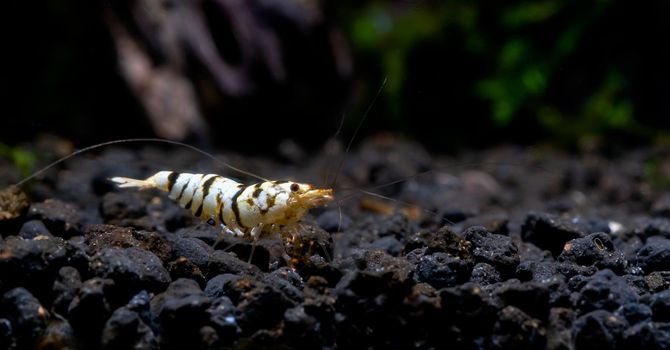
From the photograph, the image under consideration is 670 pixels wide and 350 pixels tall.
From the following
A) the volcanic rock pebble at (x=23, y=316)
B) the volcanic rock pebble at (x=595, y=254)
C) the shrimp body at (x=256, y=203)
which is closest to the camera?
the volcanic rock pebble at (x=23, y=316)

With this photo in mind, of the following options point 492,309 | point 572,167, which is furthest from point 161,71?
point 492,309

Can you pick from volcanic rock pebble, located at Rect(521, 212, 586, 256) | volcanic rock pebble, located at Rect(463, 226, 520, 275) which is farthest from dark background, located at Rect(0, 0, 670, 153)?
volcanic rock pebble, located at Rect(463, 226, 520, 275)

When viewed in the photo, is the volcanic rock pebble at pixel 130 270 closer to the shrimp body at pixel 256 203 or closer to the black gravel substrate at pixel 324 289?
the black gravel substrate at pixel 324 289

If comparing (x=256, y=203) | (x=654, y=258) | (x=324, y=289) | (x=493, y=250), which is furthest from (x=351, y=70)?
(x=324, y=289)

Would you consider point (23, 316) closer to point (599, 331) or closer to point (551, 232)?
point (599, 331)

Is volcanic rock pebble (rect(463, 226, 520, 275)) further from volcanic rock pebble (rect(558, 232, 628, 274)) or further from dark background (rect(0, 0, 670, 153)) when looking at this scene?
dark background (rect(0, 0, 670, 153))

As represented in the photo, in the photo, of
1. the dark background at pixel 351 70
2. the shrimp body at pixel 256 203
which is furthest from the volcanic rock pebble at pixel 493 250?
the dark background at pixel 351 70

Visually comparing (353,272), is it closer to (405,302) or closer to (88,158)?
(405,302)
